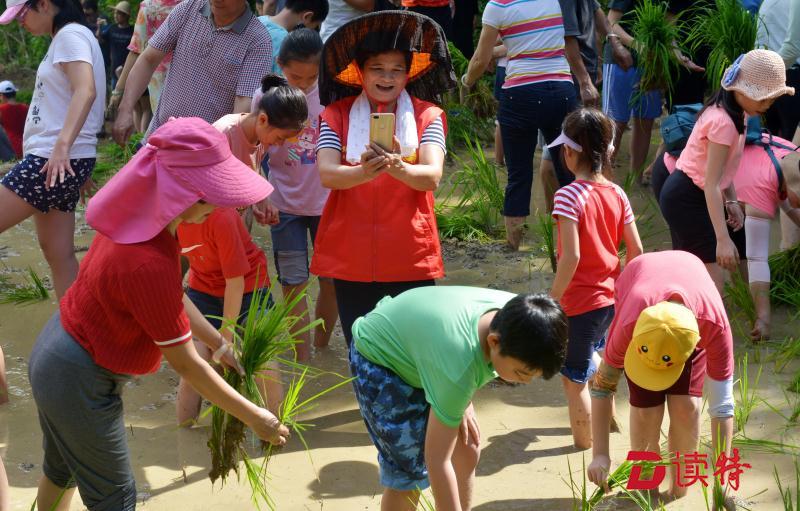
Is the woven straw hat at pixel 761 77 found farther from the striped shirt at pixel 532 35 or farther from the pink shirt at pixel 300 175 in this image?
the pink shirt at pixel 300 175

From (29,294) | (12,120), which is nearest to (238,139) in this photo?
(29,294)

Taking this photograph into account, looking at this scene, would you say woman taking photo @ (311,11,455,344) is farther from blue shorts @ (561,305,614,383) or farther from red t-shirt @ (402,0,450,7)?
red t-shirt @ (402,0,450,7)

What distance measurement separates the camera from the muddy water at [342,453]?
3889 millimetres

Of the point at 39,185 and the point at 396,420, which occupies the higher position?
the point at 39,185

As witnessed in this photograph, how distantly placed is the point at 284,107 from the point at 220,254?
2.15 feet

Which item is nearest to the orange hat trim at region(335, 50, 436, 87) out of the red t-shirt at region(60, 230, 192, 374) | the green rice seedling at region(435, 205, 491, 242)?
the red t-shirt at region(60, 230, 192, 374)

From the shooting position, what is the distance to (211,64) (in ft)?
16.1

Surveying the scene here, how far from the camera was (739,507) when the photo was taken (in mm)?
3633

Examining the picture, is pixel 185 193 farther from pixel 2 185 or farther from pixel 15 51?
pixel 15 51

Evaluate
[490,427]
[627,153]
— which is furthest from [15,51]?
[490,427]

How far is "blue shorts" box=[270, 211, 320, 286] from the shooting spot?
4.85 meters

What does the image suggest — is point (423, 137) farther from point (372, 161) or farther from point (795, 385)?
point (795, 385)

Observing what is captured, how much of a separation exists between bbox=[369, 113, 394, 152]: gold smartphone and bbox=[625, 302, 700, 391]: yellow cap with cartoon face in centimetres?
116

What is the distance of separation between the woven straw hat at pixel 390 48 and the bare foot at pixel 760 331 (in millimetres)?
2138
